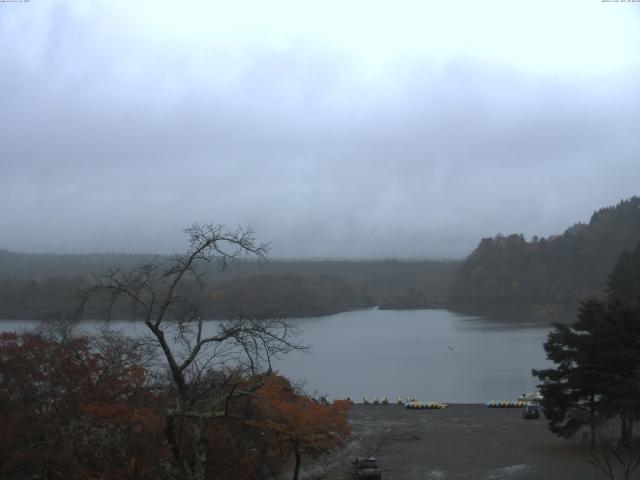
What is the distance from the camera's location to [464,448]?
17.7m

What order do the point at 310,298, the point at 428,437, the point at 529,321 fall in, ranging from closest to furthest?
the point at 428,437, the point at 529,321, the point at 310,298

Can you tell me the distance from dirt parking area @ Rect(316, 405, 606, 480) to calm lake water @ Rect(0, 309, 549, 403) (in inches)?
134

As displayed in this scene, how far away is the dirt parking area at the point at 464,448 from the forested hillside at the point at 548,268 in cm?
7236

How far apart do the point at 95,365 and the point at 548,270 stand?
96849 millimetres

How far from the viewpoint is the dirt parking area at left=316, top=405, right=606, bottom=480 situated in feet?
47.4

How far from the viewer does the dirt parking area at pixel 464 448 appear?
568 inches

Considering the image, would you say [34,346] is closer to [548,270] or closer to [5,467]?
[5,467]

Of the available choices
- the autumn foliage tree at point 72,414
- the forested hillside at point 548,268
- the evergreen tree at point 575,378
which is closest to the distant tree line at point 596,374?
the evergreen tree at point 575,378

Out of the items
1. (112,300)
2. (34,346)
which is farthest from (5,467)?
(112,300)

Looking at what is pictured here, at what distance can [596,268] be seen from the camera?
96.4 meters

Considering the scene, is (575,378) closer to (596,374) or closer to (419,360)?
(596,374)

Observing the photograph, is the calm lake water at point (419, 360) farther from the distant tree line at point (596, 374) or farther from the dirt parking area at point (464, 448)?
the distant tree line at point (596, 374)

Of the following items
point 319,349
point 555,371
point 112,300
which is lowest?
point 319,349

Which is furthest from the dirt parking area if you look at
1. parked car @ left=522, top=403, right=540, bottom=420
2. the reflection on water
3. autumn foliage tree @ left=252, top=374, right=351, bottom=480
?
the reflection on water
